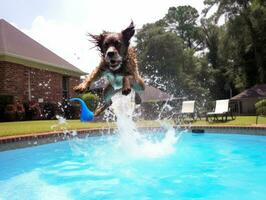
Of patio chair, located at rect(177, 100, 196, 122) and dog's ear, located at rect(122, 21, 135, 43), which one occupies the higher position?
dog's ear, located at rect(122, 21, 135, 43)

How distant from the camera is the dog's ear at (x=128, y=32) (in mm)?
5949

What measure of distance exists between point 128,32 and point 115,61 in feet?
2.18

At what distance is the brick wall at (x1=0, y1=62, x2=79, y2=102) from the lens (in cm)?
1759

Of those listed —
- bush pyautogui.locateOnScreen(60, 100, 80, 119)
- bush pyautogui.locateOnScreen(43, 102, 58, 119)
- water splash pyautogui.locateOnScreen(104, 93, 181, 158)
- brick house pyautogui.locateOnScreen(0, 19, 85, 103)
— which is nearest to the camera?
water splash pyautogui.locateOnScreen(104, 93, 181, 158)

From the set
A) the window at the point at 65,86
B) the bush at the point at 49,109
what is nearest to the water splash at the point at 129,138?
the bush at the point at 49,109

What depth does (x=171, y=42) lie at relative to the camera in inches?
1601

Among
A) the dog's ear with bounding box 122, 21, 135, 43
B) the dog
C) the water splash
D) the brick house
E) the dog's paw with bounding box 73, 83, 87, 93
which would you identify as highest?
the brick house

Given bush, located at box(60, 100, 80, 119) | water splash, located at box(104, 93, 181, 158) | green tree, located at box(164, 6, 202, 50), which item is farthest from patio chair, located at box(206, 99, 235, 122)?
green tree, located at box(164, 6, 202, 50)

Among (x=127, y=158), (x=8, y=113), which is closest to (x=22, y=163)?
(x=127, y=158)

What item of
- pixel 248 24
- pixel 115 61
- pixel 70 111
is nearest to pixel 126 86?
pixel 115 61

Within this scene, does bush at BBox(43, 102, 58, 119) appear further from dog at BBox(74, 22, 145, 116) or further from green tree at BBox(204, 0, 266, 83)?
green tree at BBox(204, 0, 266, 83)

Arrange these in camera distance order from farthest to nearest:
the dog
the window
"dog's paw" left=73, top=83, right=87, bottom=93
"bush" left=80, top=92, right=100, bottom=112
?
the window < "bush" left=80, top=92, right=100, bottom=112 < the dog < "dog's paw" left=73, top=83, right=87, bottom=93

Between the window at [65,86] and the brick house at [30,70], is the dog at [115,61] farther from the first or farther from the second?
the window at [65,86]

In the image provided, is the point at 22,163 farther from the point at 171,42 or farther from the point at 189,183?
the point at 171,42
